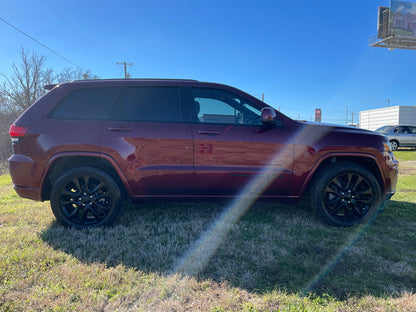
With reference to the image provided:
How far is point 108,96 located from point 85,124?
0.45m

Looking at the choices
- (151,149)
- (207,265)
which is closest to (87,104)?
(151,149)

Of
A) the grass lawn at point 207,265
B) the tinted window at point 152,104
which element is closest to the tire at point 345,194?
the grass lawn at point 207,265

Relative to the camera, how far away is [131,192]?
2918 millimetres

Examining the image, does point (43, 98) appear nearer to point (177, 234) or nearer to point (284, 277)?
point (177, 234)

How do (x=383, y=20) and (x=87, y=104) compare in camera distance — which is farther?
(x=383, y=20)

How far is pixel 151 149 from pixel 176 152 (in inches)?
11.8

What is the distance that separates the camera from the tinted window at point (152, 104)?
297 centimetres

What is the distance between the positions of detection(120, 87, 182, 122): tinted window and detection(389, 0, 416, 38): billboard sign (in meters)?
42.1

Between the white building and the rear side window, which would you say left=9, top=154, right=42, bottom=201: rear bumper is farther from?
the white building

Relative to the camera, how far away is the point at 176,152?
287 cm

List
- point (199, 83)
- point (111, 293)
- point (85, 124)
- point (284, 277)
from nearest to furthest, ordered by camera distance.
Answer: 1. point (111, 293)
2. point (284, 277)
3. point (85, 124)
4. point (199, 83)

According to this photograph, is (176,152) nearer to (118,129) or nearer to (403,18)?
(118,129)

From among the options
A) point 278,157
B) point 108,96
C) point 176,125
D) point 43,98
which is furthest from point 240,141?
point 43,98

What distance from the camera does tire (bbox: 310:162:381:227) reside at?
→ 3.03 m
